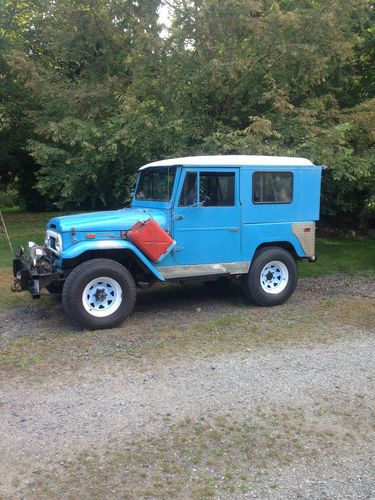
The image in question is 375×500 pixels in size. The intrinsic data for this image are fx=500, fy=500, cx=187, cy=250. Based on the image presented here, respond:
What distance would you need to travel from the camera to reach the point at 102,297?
20.7 feet

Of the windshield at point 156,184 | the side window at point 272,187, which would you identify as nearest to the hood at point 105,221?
the windshield at point 156,184

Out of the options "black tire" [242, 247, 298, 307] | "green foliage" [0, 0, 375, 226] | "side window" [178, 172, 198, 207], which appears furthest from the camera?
"green foliage" [0, 0, 375, 226]

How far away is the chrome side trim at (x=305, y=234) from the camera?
300 inches

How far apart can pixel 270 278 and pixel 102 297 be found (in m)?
2.67

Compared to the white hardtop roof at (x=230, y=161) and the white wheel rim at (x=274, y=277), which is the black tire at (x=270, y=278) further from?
the white hardtop roof at (x=230, y=161)

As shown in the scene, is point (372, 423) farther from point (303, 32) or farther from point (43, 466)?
point (303, 32)

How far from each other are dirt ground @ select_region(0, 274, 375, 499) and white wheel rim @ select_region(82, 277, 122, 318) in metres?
0.29

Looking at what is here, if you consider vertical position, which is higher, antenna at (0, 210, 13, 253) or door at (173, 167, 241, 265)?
door at (173, 167, 241, 265)

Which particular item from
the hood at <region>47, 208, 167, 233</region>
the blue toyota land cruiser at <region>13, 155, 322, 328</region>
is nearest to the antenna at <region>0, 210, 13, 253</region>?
the hood at <region>47, 208, 167, 233</region>

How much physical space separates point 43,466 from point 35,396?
44.4 inches

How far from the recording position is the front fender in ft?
20.2

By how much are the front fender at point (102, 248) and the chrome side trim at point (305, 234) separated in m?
2.43

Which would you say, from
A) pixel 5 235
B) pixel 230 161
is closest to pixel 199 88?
pixel 230 161

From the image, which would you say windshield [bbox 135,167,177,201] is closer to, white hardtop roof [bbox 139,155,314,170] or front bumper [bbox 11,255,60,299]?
white hardtop roof [bbox 139,155,314,170]
